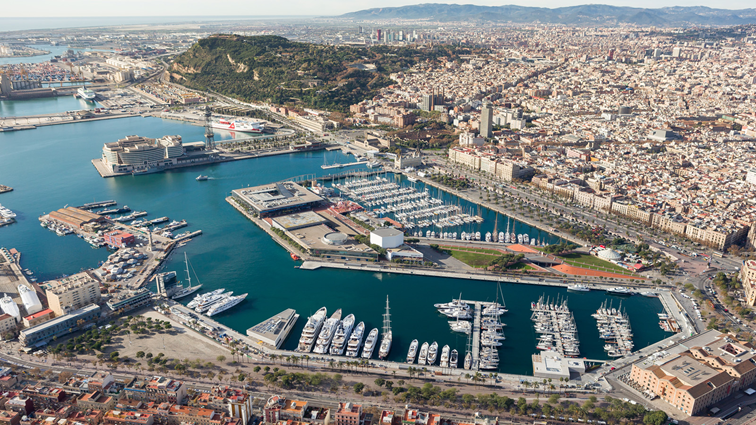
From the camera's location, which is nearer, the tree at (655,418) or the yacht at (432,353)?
the tree at (655,418)

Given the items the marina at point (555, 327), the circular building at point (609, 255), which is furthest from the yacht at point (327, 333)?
the circular building at point (609, 255)

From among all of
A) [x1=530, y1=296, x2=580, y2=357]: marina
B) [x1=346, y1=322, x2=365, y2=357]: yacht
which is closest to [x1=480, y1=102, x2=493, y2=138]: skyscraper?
[x1=530, y1=296, x2=580, y2=357]: marina

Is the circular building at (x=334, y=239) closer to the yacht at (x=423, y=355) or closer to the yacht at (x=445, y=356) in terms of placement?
the yacht at (x=423, y=355)

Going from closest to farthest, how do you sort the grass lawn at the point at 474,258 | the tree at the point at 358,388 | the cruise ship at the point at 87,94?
the tree at the point at 358,388 → the grass lawn at the point at 474,258 → the cruise ship at the point at 87,94

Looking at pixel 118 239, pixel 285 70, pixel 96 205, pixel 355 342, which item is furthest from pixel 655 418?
pixel 285 70

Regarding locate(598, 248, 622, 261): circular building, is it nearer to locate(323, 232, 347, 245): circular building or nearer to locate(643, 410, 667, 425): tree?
locate(643, 410, 667, 425): tree

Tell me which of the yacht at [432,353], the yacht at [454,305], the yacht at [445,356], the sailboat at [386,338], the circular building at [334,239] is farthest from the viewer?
the circular building at [334,239]
